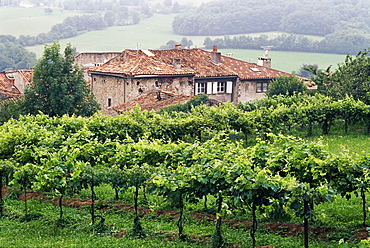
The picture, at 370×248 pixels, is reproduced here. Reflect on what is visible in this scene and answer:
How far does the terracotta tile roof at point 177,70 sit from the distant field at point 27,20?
102340 mm

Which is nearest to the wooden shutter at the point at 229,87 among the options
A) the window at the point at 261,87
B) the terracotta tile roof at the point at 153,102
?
the window at the point at 261,87

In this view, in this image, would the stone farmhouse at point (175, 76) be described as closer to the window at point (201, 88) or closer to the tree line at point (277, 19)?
the window at point (201, 88)

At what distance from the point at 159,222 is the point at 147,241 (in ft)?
6.18

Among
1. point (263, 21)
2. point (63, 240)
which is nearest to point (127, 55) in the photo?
point (63, 240)

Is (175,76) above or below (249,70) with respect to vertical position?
above

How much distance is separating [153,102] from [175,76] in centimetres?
619

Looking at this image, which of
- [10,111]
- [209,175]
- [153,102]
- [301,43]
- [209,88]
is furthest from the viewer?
[301,43]

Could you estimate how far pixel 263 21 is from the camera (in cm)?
14112

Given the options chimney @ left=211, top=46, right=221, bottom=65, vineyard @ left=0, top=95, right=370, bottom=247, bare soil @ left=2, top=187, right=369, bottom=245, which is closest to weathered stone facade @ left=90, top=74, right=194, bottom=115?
chimney @ left=211, top=46, right=221, bottom=65

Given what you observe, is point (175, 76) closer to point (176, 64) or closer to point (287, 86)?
point (176, 64)

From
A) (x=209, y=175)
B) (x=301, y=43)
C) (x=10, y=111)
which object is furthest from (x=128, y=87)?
(x=301, y=43)

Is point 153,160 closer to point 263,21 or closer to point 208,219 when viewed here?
point 208,219

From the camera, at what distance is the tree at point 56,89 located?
122 ft

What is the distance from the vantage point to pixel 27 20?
162m
